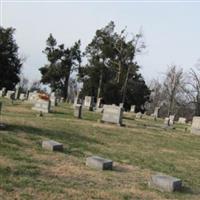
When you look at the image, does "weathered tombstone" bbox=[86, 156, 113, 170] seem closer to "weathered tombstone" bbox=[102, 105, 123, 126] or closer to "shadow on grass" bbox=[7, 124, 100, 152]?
"shadow on grass" bbox=[7, 124, 100, 152]

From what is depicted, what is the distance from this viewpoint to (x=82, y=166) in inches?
406

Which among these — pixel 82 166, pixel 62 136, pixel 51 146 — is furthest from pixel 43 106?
pixel 82 166

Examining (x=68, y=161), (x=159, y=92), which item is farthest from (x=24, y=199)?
(x=159, y=92)

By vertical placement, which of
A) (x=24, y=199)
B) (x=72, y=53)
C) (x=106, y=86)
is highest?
(x=72, y=53)

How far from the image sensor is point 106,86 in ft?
180

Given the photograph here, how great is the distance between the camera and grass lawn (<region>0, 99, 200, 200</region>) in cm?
791

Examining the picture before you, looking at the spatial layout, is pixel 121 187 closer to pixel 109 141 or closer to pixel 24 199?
pixel 24 199

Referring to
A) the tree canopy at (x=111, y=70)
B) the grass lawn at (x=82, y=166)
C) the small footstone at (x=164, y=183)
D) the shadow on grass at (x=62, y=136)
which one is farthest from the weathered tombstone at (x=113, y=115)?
the tree canopy at (x=111, y=70)

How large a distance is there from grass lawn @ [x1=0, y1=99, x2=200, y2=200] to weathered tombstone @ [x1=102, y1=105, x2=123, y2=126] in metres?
6.02

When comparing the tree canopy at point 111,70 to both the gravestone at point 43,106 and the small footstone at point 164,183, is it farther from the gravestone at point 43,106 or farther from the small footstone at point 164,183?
the small footstone at point 164,183

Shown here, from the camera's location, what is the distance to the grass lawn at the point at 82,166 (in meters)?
7.91

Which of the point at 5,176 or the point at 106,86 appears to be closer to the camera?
the point at 5,176

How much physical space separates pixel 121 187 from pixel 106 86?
151 ft

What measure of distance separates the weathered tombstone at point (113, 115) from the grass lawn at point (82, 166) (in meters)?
6.02
